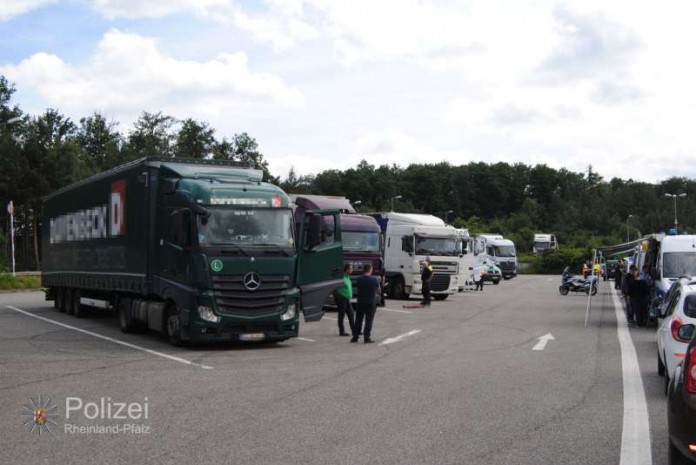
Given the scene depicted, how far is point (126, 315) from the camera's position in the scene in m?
19.4

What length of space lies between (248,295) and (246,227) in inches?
51.9

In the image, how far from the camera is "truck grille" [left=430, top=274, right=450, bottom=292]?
33.9 meters

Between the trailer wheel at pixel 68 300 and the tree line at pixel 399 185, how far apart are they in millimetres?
28036

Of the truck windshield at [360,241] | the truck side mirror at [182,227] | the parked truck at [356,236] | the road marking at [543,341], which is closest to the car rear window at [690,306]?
the road marking at [543,341]

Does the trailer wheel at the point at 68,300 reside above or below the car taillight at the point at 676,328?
below

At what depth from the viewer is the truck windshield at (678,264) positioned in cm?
2237

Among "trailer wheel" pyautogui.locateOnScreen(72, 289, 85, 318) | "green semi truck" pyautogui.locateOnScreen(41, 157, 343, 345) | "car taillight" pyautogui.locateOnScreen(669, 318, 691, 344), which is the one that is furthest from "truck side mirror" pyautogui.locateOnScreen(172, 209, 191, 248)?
"trailer wheel" pyautogui.locateOnScreen(72, 289, 85, 318)

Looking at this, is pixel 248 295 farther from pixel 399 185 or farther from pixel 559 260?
pixel 399 185

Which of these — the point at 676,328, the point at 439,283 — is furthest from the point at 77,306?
the point at 676,328

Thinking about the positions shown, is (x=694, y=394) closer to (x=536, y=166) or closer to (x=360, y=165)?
(x=360, y=165)

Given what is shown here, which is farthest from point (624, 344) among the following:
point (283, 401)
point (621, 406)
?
point (283, 401)

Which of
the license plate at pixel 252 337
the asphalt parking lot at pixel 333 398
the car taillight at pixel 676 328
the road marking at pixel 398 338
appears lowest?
the road marking at pixel 398 338

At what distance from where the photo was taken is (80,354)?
15477mm

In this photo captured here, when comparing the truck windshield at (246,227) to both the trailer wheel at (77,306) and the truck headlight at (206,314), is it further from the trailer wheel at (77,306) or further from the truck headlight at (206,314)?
the trailer wheel at (77,306)
